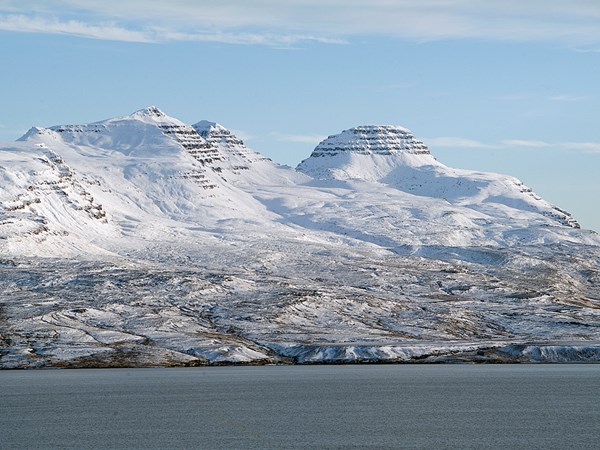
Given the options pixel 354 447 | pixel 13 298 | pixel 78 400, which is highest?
pixel 354 447

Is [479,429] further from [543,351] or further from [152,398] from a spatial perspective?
[543,351]

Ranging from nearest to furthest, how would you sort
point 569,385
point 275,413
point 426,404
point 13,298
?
point 275,413
point 426,404
point 569,385
point 13,298

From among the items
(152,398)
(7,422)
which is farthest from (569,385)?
(7,422)

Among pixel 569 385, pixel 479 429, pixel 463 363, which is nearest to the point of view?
pixel 479 429

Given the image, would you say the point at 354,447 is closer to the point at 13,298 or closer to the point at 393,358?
the point at 393,358

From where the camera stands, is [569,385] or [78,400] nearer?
[78,400]

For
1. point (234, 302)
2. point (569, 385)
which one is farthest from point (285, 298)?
point (569, 385)

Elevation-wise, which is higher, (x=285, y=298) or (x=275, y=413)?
(x=275, y=413)
